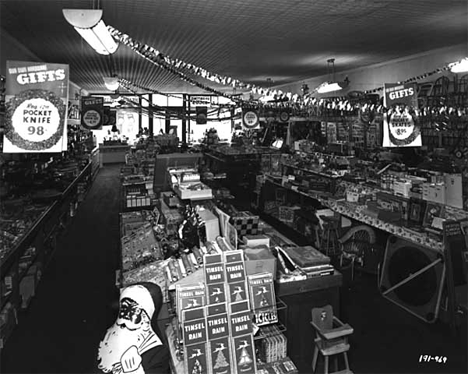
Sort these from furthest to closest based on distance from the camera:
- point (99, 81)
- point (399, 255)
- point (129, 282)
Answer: point (99, 81)
point (399, 255)
point (129, 282)

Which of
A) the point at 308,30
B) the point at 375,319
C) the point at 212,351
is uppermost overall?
the point at 308,30

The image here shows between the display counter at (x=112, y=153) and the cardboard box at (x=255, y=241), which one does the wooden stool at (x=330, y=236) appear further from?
the display counter at (x=112, y=153)

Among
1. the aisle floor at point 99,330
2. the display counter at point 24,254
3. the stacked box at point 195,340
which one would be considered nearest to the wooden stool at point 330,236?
the aisle floor at point 99,330

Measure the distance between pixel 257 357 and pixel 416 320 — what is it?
266 cm

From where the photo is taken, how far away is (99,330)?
13.7ft

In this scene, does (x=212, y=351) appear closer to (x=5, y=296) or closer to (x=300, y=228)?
(x=5, y=296)

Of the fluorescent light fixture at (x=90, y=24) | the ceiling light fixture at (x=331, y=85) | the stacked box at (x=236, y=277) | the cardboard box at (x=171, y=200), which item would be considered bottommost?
the stacked box at (x=236, y=277)

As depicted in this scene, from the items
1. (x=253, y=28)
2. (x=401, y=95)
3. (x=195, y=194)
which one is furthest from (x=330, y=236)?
(x=253, y=28)

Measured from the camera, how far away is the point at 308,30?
21.4ft

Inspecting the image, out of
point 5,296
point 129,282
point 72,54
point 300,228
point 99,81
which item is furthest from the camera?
point 99,81

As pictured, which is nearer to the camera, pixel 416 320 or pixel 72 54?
pixel 416 320

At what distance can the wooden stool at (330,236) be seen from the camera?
6129 mm

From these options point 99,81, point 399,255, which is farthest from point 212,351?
point 99,81

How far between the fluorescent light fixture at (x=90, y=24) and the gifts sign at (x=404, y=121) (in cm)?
421
